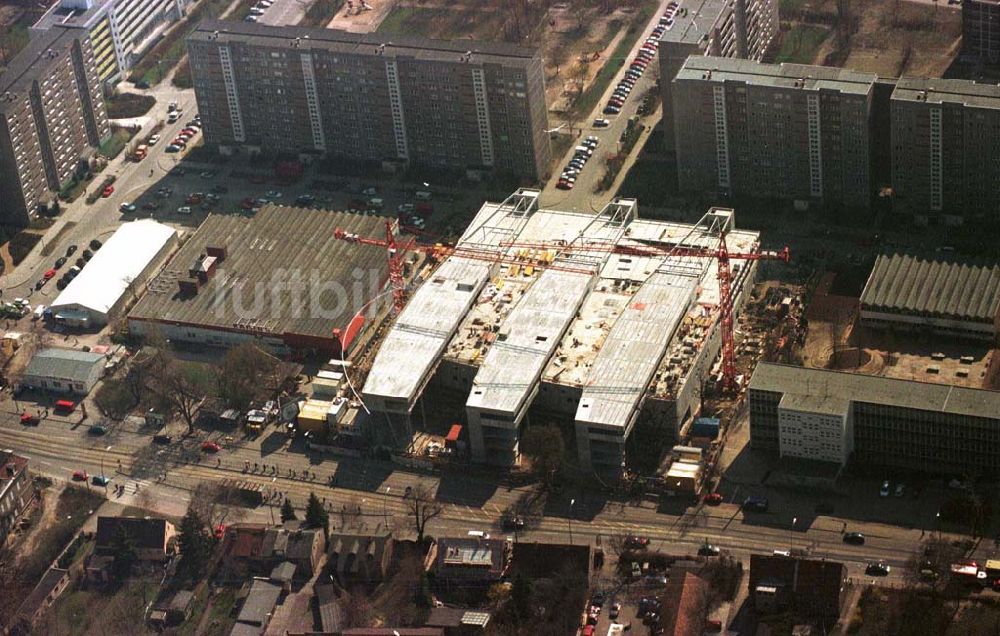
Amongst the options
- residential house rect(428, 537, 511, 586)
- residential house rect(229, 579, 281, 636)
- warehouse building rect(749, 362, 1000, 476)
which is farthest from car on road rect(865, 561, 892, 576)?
residential house rect(229, 579, 281, 636)

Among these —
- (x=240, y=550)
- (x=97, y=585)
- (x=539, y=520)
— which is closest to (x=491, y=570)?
(x=539, y=520)

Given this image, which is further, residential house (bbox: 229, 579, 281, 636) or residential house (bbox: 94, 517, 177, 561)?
residential house (bbox: 94, 517, 177, 561)

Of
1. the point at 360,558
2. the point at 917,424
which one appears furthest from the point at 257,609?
the point at 917,424

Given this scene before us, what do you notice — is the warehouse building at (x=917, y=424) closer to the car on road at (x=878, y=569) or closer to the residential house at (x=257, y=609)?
the car on road at (x=878, y=569)

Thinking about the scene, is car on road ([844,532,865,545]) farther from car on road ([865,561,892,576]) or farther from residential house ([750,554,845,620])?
residential house ([750,554,845,620])

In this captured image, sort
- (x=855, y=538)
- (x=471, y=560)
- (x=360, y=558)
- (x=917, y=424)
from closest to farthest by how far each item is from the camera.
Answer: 1. (x=471, y=560)
2. (x=855, y=538)
3. (x=360, y=558)
4. (x=917, y=424)

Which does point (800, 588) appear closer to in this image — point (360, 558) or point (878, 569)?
point (878, 569)
